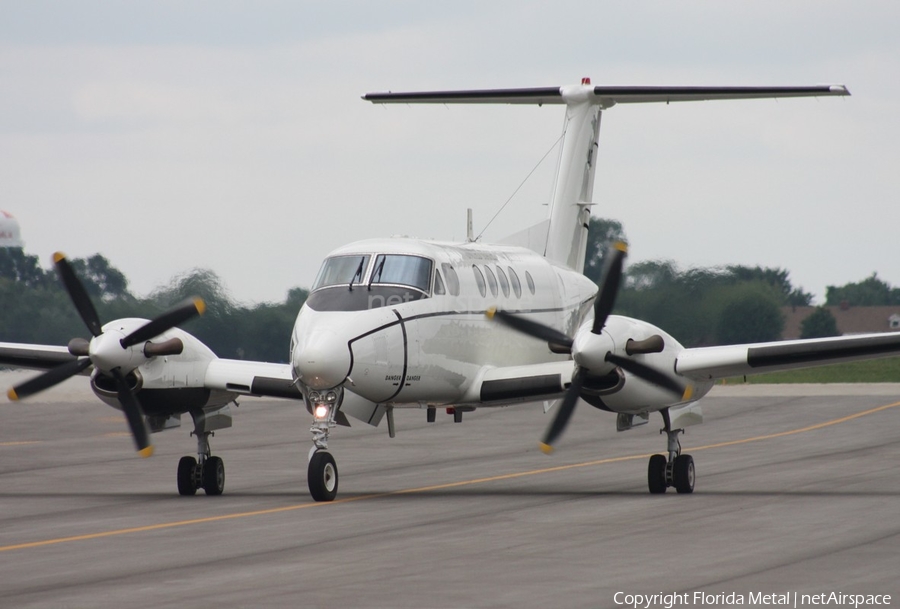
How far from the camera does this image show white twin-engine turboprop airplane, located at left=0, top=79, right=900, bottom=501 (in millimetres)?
16516

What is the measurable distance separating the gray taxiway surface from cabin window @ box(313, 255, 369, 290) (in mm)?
2957

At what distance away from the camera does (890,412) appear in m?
34.8

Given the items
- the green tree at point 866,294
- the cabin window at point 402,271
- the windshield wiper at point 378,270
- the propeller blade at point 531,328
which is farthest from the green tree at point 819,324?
the windshield wiper at point 378,270

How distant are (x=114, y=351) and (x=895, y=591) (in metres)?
11.3

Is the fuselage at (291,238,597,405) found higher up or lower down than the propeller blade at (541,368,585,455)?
higher up

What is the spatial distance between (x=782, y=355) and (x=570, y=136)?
28.1 feet

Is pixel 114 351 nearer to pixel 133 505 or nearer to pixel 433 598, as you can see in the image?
pixel 133 505

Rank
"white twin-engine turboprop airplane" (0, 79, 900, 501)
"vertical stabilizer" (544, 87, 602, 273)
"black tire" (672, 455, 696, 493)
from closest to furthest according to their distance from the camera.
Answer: "white twin-engine turboprop airplane" (0, 79, 900, 501) < "black tire" (672, 455, 696, 493) < "vertical stabilizer" (544, 87, 602, 273)

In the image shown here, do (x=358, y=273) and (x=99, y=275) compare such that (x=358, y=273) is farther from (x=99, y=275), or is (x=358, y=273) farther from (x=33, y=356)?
(x=99, y=275)

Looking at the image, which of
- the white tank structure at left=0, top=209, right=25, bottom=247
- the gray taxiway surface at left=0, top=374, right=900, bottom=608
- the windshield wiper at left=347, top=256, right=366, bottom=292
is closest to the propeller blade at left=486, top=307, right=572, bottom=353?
the windshield wiper at left=347, top=256, right=366, bottom=292

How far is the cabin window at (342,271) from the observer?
56.8ft

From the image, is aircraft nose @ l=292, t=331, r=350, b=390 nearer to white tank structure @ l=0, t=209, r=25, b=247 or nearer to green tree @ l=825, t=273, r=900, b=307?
green tree @ l=825, t=273, r=900, b=307

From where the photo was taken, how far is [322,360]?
15750 millimetres

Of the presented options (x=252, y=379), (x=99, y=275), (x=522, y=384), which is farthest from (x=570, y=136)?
(x=99, y=275)
